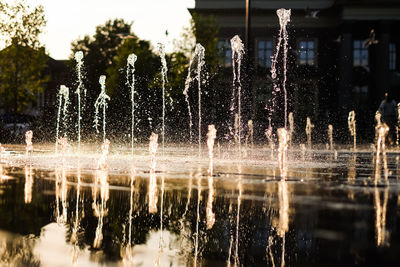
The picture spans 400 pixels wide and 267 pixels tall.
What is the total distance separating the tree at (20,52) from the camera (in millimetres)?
28156

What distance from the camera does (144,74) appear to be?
164 ft

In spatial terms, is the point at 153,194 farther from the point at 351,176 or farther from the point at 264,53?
the point at 264,53

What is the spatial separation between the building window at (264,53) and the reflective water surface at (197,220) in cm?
3316

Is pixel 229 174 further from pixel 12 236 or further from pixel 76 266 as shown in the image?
pixel 76 266

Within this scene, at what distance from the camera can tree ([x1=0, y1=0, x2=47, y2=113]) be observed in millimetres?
28156

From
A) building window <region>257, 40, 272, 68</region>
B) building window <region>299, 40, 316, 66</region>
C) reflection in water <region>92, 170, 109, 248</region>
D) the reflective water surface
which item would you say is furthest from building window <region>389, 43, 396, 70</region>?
reflection in water <region>92, 170, 109, 248</region>

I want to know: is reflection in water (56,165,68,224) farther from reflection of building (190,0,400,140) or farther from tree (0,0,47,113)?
reflection of building (190,0,400,140)

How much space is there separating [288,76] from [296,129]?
7217mm

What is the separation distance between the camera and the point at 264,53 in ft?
143

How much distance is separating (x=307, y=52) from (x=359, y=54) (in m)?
3.61

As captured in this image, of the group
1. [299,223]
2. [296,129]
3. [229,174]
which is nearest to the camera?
[299,223]

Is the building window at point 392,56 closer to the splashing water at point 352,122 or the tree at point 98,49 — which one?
the splashing water at point 352,122

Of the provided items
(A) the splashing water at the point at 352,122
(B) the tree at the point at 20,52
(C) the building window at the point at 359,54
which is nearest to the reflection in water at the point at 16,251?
(B) the tree at the point at 20,52

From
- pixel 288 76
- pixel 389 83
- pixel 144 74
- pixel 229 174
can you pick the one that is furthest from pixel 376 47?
pixel 229 174
